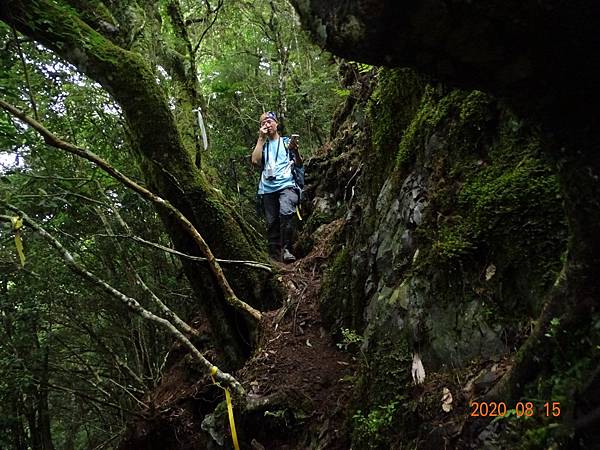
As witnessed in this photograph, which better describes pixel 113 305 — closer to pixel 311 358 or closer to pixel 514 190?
pixel 311 358

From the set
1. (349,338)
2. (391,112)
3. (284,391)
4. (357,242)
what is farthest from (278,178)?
(284,391)

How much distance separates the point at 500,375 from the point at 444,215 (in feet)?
3.80

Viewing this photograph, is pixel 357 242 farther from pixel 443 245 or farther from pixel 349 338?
pixel 443 245

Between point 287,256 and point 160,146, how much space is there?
2693 millimetres

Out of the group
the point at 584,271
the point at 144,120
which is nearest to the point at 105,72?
the point at 144,120

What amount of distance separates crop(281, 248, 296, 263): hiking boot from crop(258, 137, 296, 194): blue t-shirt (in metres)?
1.00

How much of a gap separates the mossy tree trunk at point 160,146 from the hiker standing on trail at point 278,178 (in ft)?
4.97

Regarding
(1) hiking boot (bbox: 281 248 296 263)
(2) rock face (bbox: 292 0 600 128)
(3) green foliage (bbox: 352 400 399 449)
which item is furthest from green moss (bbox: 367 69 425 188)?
(1) hiking boot (bbox: 281 248 296 263)

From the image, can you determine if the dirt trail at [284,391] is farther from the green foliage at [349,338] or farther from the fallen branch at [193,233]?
the fallen branch at [193,233]

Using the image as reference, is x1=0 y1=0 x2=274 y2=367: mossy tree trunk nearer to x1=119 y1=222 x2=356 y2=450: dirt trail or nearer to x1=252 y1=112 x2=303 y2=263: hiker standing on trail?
x1=119 y1=222 x2=356 y2=450: dirt trail

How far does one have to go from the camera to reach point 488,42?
1322mm

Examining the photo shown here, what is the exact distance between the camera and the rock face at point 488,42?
1.27 metres

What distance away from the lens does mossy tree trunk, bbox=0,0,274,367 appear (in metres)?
4.96

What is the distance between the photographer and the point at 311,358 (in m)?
4.53
